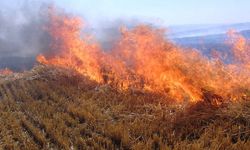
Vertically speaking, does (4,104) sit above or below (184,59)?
below

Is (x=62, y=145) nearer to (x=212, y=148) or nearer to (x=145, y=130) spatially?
(x=145, y=130)

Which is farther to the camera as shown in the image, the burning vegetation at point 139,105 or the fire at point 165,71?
the fire at point 165,71

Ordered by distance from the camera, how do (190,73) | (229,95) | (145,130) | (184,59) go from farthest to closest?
(184,59), (190,73), (229,95), (145,130)

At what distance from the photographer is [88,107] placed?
449 inches

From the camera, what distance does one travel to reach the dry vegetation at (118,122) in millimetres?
8195

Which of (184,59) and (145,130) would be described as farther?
(184,59)

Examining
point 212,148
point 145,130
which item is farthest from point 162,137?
point 212,148

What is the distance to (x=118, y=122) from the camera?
9.84 m

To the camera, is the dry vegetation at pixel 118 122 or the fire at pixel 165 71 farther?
the fire at pixel 165 71

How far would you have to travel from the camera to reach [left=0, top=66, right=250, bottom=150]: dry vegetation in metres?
8.20

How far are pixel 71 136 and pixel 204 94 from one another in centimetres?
439

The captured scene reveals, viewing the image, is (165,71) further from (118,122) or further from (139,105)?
(118,122)

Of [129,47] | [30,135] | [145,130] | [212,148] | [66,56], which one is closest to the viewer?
[212,148]

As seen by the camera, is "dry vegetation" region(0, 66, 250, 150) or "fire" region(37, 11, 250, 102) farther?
Answer: "fire" region(37, 11, 250, 102)
